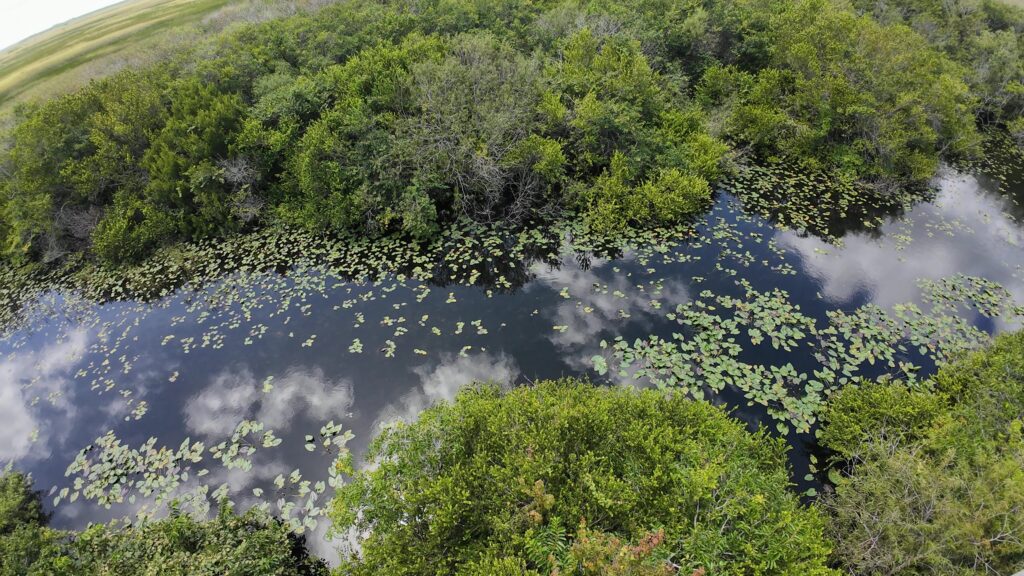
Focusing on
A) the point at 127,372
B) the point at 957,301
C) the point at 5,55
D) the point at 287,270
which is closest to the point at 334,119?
the point at 287,270

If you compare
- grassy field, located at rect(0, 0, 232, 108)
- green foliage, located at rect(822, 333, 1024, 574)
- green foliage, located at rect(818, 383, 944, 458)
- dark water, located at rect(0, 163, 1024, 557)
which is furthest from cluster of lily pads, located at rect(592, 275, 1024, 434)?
grassy field, located at rect(0, 0, 232, 108)

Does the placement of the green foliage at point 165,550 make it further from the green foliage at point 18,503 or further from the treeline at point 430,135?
the treeline at point 430,135

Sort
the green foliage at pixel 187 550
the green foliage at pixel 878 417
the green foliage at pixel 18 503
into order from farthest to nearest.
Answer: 1. the green foliage at pixel 18 503
2. the green foliage at pixel 878 417
3. the green foliage at pixel 187 550

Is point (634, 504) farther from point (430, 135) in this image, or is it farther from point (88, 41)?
point (88, 41)

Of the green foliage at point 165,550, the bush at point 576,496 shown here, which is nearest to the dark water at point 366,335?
the green foliage at point 165,550

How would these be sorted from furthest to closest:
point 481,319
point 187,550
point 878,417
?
point 481,319, point 878,417, point 187,550

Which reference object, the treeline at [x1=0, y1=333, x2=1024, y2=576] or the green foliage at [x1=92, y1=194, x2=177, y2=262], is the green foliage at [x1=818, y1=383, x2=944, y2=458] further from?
the green foliage at [x1=92, y1=194, x2=177, y2=262]

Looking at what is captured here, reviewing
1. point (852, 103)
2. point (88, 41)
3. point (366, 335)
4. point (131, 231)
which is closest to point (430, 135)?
point (366, 335)
